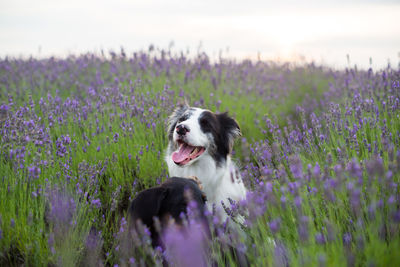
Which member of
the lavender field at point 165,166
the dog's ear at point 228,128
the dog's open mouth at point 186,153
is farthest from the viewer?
the dog's ear at point 228,128

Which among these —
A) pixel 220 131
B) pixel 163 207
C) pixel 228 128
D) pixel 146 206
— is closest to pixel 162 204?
pixel 163 207

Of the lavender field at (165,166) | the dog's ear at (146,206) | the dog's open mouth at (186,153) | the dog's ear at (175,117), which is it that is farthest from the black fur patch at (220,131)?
the dog's ear at (146,206)

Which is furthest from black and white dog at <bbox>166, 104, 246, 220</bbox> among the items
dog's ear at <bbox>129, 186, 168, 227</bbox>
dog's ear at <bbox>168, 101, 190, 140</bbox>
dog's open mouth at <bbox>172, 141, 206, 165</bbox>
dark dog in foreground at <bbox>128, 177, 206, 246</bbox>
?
dog's ear at <bbox>129, 186, 168, 227</bbox>

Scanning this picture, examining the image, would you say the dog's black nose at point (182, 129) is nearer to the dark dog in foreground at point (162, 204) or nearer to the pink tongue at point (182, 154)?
the pink tongue at point (182, 154)

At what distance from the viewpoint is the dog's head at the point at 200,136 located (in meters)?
3.38

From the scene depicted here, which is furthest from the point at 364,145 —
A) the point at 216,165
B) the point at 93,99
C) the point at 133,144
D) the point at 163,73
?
the point at 163,73

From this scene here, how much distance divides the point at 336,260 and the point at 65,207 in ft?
5.04

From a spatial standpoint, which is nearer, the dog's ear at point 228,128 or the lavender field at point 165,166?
the lavender field at point 165,166

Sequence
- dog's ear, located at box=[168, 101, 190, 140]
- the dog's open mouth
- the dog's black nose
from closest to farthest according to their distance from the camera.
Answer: the dog's black nose
the dog's open mouth
dog's ear, located at box=[168, 101, 190, 140]

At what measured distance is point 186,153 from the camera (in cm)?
352

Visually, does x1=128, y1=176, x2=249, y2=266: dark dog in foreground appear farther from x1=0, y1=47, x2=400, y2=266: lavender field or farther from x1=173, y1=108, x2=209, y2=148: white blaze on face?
x1=173, y1=108, x2=209, y2=148: white blaze on face

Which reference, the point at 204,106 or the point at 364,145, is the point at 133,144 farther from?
the point at 364,145

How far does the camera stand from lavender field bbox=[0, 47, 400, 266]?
1.68m

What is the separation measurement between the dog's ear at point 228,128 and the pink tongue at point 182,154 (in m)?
0.39
